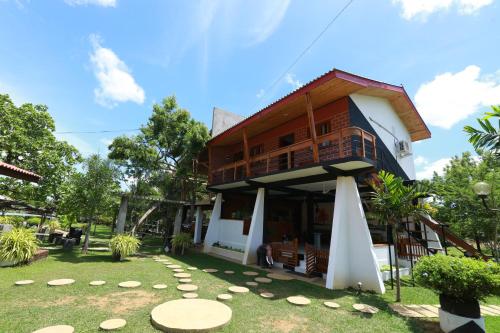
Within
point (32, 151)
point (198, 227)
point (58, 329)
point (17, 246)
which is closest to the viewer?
point (58, 329)

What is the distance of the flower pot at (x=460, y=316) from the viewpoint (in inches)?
168

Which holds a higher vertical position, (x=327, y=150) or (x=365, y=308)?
(x=327, y=150)

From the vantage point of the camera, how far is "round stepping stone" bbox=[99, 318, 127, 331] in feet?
12.8

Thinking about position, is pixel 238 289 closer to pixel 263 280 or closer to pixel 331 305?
pixel 263 280

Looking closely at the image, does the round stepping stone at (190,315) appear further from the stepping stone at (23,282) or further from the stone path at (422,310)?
the stone path at (422,310)

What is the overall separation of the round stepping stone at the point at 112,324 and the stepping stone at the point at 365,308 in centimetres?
522

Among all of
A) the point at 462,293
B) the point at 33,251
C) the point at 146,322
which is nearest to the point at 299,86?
the point at 462,293

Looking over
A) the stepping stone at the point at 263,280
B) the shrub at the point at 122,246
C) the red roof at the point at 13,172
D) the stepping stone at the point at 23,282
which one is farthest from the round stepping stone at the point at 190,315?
the shrub at the point at 122,246

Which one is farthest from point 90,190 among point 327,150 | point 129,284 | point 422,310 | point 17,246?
point 422,310

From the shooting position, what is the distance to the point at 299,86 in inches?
341

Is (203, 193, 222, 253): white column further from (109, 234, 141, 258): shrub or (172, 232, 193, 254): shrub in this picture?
(109, 234, 141, 258): shrub

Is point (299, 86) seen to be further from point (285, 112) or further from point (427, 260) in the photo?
point (427, 260)

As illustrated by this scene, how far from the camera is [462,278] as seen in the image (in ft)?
14.5

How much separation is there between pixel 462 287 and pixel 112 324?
6.53 meters
